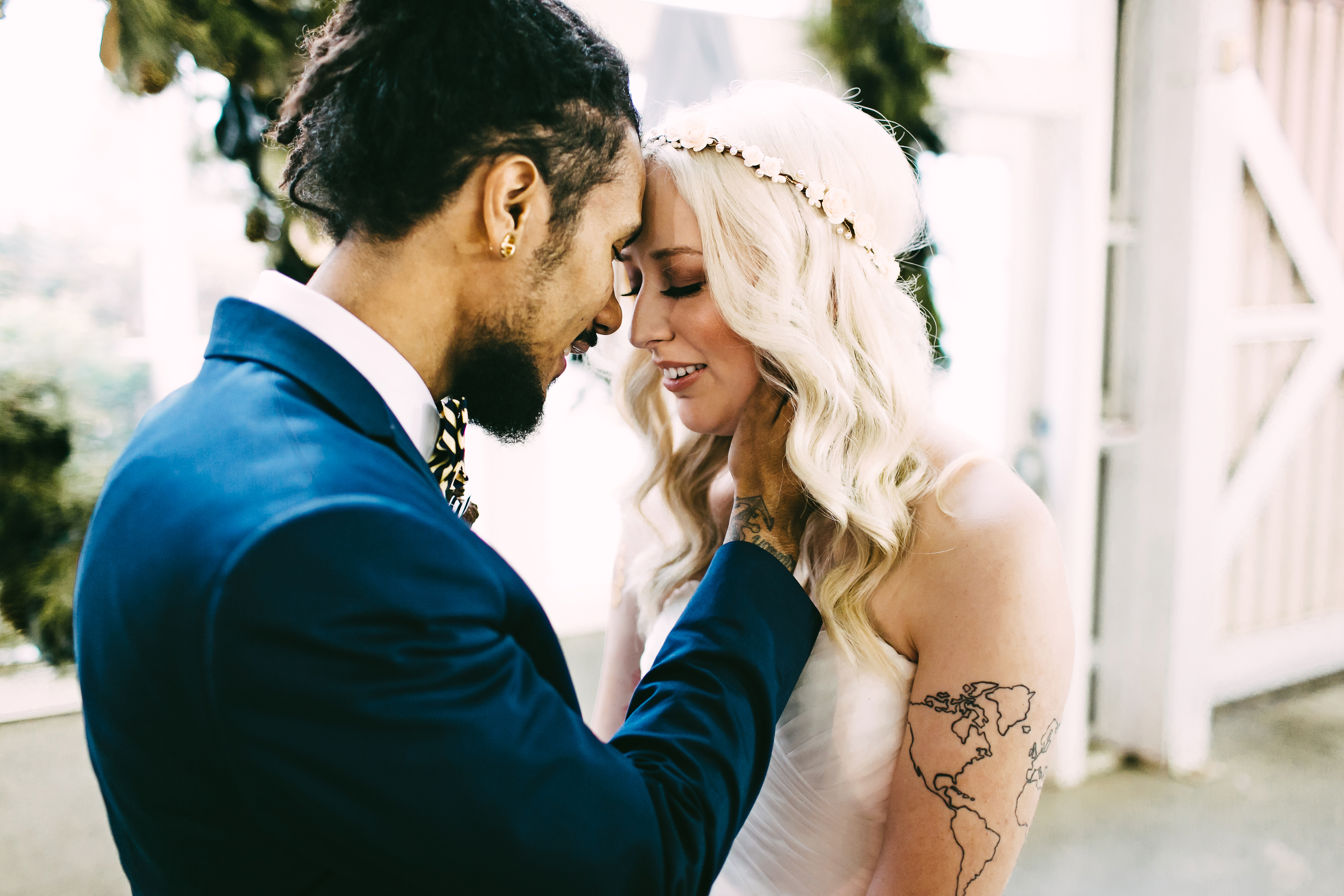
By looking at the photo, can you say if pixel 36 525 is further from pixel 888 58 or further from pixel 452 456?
pixel 888 58

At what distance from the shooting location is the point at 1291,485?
423 cm

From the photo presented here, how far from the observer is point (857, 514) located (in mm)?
1375

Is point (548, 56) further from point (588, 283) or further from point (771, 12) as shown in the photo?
point (771, 12)

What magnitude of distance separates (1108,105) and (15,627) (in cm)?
356

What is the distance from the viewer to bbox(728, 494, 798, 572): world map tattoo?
1227 mm

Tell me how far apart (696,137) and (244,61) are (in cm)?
96

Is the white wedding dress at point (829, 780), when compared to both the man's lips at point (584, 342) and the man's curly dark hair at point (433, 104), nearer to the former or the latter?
the man's lips at point (584, 342)

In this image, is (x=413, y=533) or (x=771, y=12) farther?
(x=771, y=12)

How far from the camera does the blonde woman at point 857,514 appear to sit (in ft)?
4.11

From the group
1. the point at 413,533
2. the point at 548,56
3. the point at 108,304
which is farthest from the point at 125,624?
the point at 108,304

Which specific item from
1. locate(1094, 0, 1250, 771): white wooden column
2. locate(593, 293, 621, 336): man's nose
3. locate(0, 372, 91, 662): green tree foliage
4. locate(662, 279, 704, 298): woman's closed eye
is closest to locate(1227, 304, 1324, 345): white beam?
locate(1094, 0, 1250, 771): white wooden column

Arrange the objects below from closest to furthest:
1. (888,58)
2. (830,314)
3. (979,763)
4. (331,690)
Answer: (331,690) < (979,763) < (830,314) < (888,58)

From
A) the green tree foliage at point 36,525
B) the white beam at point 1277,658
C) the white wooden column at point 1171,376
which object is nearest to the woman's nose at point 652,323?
the green tree foliage at point 36,525

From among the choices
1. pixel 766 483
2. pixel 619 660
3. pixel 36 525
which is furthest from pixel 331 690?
pixel 36 525
